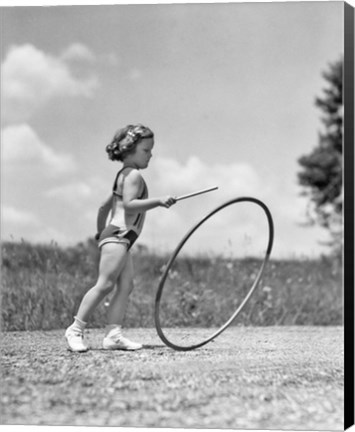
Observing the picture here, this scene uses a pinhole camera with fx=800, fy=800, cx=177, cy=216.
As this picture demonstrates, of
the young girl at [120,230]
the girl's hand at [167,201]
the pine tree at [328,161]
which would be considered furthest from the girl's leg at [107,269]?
the pine tree at [328,161]

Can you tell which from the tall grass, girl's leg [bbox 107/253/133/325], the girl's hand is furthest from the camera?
the tall grass

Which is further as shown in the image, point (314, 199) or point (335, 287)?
point (314, 199)

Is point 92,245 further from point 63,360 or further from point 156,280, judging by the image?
point 63,360

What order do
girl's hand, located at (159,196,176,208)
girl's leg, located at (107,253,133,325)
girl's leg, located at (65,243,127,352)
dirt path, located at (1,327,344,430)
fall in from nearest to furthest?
1. dirt path, located at (1,327,344,430)
2. girl's hand, located at (159,196,176,208)
3. girl's leg, located at (65,243,127,352)
4. girl's leg, located at (107,253,133,325)

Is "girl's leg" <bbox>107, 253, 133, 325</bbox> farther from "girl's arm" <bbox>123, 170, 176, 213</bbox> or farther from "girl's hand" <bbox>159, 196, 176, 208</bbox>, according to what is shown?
"girl's hand" <bbox>159, 196, 176, 208</bbox>

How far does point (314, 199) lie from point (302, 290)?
22.8 ft

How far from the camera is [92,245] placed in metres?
7.49

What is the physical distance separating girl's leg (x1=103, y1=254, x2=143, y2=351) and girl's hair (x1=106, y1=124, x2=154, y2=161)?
1.98ft

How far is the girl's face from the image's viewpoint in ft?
15.3

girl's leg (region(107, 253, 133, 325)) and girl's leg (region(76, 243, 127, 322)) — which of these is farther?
girl's leg (region(107, 253, 133, 325))

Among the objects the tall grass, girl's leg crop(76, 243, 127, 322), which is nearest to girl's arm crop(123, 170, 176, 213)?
girl's leg crop(76, 243, 127, 322)

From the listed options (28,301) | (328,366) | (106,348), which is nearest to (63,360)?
(106,348)

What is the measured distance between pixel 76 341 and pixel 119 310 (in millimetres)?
303

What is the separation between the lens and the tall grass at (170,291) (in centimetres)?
628
